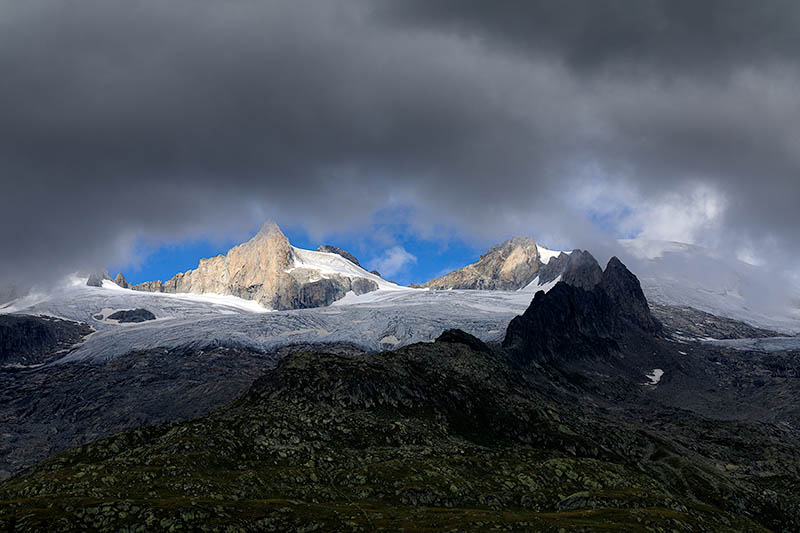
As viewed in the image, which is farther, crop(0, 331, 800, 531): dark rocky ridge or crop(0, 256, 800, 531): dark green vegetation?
crop(0, 331, 800, 531): dark rocky ridge

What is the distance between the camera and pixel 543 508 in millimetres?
76750

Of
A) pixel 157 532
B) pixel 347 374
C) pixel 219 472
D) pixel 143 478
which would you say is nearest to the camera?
pixel 157 532

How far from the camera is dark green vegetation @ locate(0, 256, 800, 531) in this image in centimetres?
5544

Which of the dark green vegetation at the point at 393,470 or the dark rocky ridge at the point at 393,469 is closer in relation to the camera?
the dark green vegetation at the point at 393,470

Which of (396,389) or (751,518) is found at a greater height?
(396,389)

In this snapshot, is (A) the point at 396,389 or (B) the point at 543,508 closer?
(B) the point at 543,508

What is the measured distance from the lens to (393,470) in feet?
269

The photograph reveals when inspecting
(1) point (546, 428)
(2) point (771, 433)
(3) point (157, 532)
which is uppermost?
(3) point (157, 532)

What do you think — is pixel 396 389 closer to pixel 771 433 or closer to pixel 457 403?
pixel 457 403

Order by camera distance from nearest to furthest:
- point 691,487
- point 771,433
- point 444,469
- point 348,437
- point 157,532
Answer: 1. point 157,532
2. point 444,469
3. point 348,437
4. point 691,487
5. point 771,433

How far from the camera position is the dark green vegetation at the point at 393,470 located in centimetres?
5544

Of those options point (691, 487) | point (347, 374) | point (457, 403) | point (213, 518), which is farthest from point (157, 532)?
point (691, 487)

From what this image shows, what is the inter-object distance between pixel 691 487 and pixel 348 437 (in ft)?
267

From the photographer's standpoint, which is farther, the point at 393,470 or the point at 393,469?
the point at 393,469
